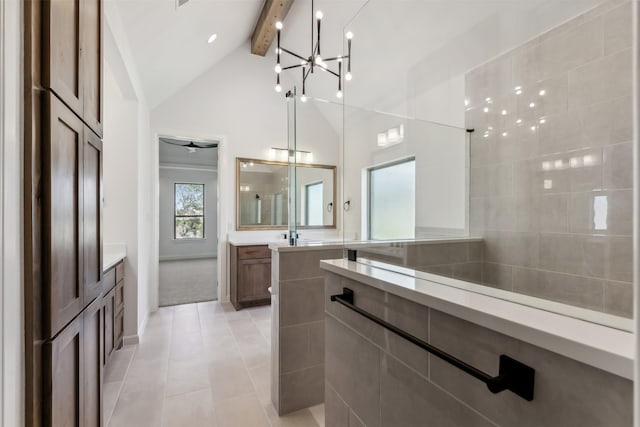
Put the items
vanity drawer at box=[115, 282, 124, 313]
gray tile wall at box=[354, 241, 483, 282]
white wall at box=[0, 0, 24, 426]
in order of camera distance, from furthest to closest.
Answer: vanity drawer at box=[115, 282, 124, 313], gray tile wall at box=[354, 241, 483, 282], white wall at box=[0, 0, 24, 426]

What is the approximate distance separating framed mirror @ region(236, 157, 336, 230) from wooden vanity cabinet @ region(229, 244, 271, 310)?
21.6 inches

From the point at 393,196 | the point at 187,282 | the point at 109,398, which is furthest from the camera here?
the point at 187,282

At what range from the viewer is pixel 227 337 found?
287 centimetres

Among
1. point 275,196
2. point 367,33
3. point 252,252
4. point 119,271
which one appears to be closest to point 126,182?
point 119,271

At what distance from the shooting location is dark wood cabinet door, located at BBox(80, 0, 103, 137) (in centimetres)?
113

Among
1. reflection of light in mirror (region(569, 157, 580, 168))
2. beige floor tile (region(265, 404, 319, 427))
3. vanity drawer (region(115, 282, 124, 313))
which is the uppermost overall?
reflection of light in mirror (region(569, 157, 580, 168))

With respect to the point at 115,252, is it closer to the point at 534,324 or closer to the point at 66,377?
the point at 66,377

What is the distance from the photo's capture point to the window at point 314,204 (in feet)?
13.7

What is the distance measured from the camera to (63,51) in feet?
3.06

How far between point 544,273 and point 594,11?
1.39m

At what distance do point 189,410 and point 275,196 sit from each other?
2.92 metres

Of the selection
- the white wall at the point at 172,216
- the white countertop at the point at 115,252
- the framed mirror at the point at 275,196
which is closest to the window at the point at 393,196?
the framed mirror at the point at 275,196

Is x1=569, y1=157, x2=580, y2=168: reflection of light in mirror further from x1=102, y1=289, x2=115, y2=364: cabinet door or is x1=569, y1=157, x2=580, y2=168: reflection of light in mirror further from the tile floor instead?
x1=102, y1=289, x2=115, y2=364: cabinet door

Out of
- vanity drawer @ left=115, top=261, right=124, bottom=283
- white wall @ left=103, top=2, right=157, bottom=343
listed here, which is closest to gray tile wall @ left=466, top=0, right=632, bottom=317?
vanity drawer @ left=115, top=261, right=124, bottom=283
